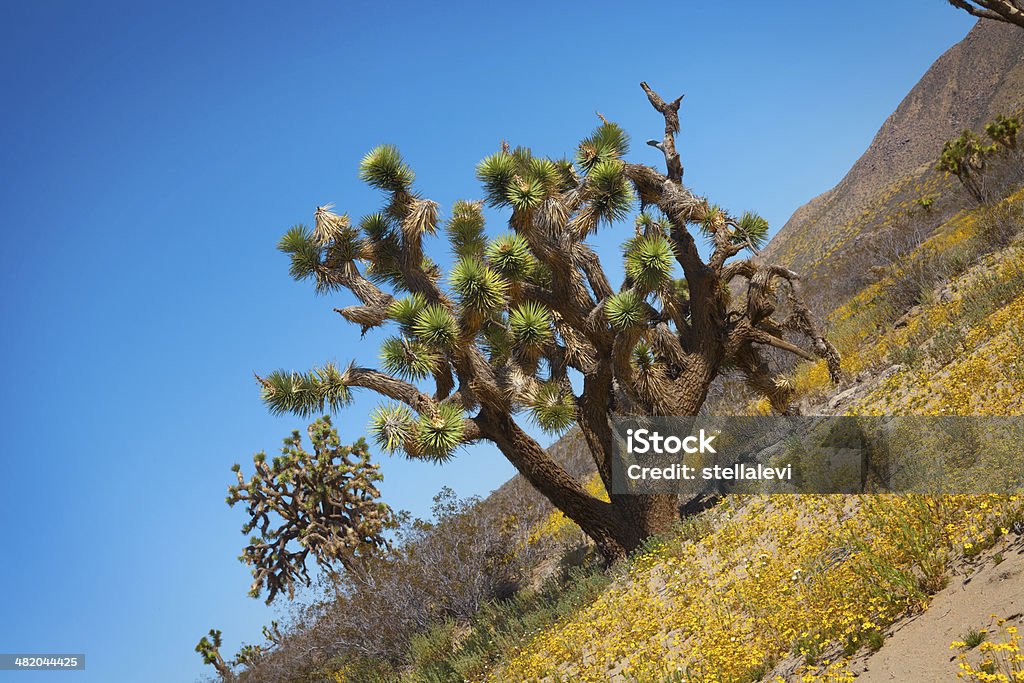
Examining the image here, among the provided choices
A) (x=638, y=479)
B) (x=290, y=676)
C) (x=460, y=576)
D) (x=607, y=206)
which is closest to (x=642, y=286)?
(x=607, y=206)

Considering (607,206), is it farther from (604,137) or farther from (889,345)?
(889,345)

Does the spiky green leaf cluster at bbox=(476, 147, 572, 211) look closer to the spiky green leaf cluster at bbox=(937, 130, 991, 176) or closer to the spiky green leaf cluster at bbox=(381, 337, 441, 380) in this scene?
the spiky green leaf cluster at bbox=(381, 337, 441, 380)

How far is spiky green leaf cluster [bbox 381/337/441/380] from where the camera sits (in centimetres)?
1030

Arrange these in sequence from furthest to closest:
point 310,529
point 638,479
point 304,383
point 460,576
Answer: point 310,529 → point 460,576 → point 638,479 → point 304,383

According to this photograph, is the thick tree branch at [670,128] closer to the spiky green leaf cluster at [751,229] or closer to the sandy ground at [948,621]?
the spiky green leaf cluster at [751,229]

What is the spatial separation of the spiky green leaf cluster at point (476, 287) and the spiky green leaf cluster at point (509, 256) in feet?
1.60

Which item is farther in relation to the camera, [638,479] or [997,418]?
[638,479]

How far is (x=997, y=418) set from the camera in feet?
22.7

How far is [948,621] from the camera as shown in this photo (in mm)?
4668

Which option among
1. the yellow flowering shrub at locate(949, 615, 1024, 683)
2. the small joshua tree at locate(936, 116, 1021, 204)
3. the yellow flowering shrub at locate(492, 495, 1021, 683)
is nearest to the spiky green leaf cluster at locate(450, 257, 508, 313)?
the yellow flowering shrub at locate(492, 495, 1021, 683)

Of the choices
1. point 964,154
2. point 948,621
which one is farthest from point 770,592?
point 964,154

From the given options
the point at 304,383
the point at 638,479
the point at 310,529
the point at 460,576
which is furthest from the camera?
the point at 310,529

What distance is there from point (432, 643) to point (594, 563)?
278 cm

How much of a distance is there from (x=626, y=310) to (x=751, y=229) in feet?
13.9
